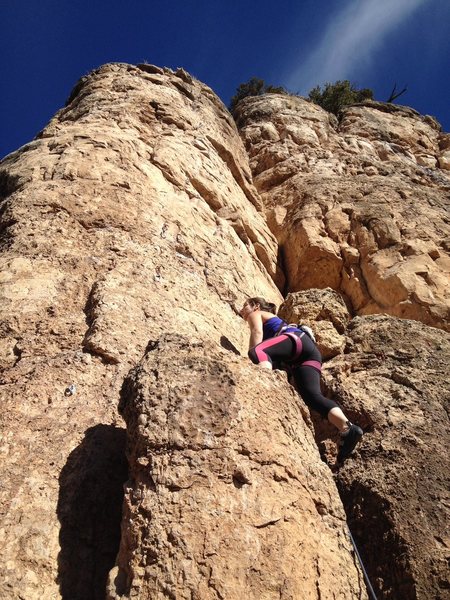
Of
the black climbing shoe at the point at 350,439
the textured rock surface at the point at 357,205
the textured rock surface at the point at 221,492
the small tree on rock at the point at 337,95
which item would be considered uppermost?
the small tree on rock at the point at 337,95

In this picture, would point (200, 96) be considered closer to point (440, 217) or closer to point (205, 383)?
point (440, 217)

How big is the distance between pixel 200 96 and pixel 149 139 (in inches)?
206

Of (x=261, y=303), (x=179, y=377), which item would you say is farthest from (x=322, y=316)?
(x=179, y=377)

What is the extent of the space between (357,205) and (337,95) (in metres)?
13.8

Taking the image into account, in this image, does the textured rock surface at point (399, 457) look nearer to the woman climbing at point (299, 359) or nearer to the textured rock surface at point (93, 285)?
the woman climbing at point (299, 359)

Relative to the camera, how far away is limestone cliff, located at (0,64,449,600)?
3.13 meters

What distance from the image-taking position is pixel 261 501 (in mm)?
3322

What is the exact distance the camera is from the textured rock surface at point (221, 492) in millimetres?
2914

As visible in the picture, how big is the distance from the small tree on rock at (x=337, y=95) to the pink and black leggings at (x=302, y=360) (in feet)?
62.9

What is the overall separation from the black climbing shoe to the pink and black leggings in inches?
12.4

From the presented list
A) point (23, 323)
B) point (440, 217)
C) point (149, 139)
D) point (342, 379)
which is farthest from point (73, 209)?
point (440, 217)

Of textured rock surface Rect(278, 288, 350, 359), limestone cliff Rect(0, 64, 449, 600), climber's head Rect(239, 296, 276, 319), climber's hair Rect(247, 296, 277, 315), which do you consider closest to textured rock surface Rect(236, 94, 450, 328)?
limestone cliff Rect(0, 64, 449, 600)

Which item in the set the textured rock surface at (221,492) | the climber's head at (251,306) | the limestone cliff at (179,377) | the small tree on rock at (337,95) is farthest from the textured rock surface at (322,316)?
the small tree on rock at (337,95)

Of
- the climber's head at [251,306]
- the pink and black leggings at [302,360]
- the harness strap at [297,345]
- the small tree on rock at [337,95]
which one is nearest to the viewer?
the pink and black leggings at [302,360]
